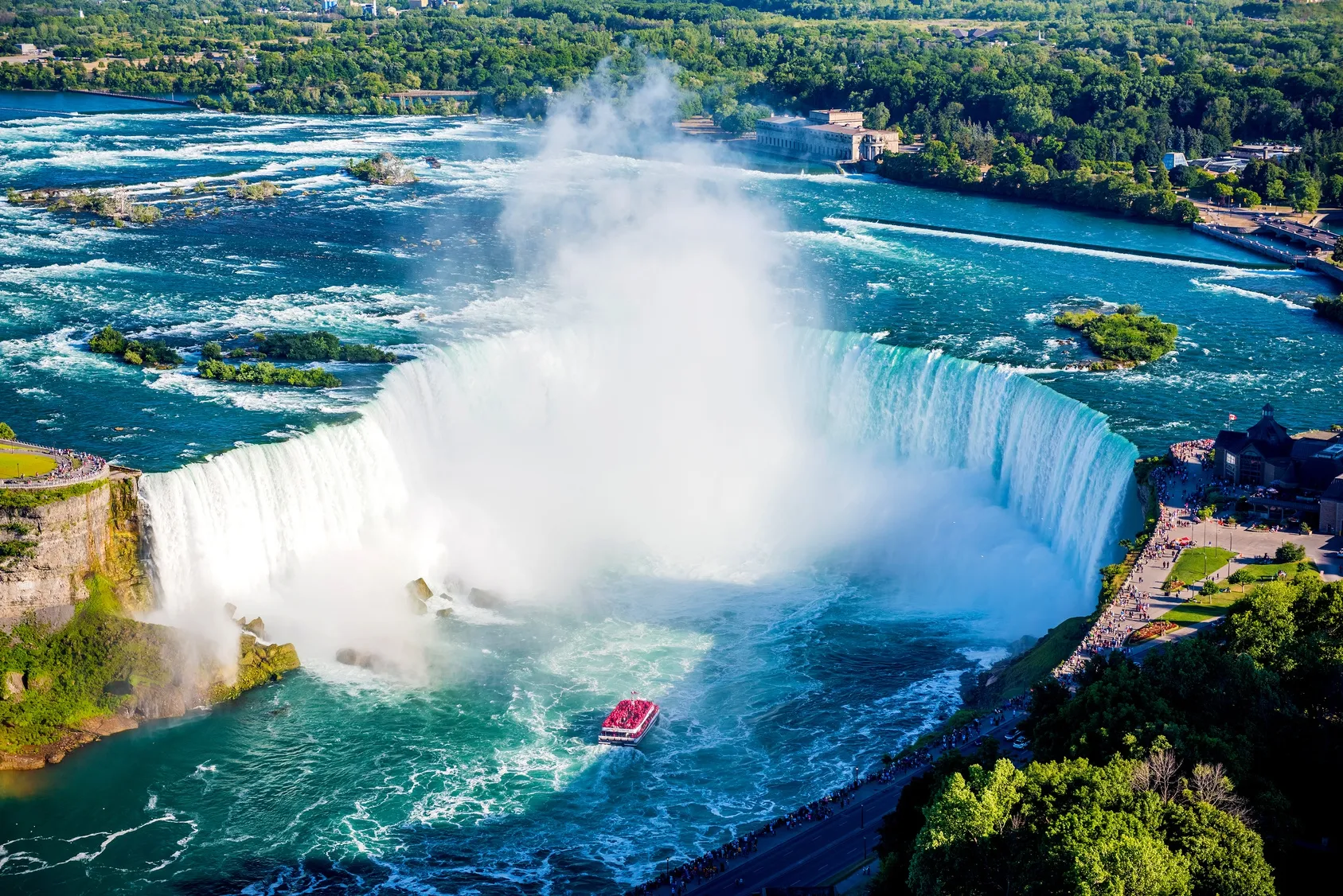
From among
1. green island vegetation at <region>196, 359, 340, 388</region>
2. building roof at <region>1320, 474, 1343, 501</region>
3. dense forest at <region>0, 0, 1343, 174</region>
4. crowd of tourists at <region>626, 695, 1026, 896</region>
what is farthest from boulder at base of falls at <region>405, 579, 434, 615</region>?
dense forest at <region>0, 0, 1343, 174</region>

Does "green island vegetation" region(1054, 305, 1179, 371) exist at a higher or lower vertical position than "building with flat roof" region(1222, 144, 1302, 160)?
lower

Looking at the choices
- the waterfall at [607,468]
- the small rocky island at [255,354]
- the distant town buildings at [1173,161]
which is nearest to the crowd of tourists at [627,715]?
the waterfall at [607,468]

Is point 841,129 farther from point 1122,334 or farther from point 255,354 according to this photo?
point 255,354

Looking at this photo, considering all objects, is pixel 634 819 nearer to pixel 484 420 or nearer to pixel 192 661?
pixel 192 661

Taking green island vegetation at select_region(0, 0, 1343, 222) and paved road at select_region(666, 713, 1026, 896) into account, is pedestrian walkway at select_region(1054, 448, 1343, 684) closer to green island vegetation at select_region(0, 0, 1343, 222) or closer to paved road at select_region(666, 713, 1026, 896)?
paved road at select_region(666, 713, 1026, 896)

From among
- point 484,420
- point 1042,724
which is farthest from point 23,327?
point 1042,724

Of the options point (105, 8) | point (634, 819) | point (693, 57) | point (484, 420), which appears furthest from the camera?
point (105, 8)
